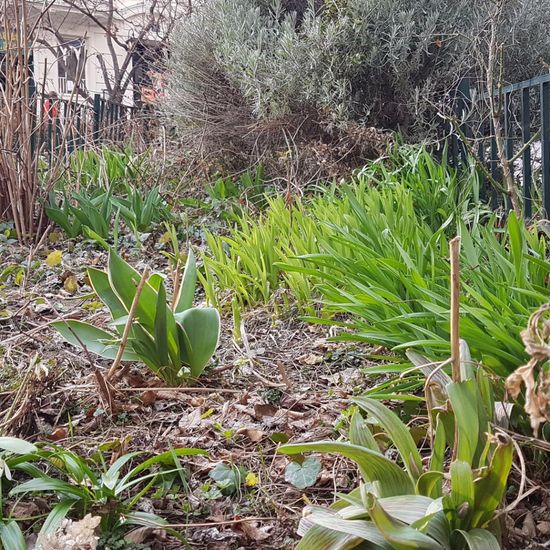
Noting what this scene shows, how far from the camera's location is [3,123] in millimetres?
4777

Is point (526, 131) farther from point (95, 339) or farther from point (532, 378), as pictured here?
point (532, 378)

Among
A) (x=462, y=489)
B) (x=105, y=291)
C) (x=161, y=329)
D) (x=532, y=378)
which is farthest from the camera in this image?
(x=105, y=291)

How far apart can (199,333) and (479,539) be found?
1315 mm

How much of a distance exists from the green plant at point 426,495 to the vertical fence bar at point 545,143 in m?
3.01

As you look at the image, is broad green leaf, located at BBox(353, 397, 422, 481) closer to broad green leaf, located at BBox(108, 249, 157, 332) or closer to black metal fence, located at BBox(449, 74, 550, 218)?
broad green leaf, located at BBox(108, 249, 157, 332)

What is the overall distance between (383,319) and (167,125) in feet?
18.2

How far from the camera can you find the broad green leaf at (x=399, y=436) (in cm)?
144

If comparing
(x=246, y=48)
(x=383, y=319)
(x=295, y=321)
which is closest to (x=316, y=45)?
(x=246, y=48)

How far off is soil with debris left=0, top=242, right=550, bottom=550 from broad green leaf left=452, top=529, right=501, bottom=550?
0.24 m

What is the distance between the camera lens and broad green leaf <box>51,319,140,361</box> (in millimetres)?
2418

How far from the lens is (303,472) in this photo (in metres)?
1.76

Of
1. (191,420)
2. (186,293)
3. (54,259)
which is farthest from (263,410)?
(54,259)

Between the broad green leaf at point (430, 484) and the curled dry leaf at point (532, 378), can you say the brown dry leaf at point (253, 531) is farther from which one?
the curled dry leaf at point (532, 378)

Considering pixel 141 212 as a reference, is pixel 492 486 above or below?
below
